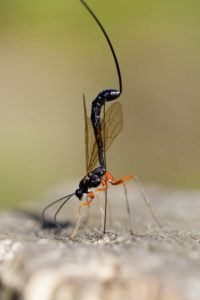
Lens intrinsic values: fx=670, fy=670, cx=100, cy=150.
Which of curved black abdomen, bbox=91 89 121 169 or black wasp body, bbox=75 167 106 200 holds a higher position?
curved black abdomen, bbox=91 89 121 169

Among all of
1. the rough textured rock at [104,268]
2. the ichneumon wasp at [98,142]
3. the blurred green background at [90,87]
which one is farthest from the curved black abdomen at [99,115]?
the blurred green background at [90,87]

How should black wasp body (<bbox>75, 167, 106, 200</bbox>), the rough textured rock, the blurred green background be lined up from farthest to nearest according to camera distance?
the blurred green background < black wasp body (<bbox>75, 167, 106, 200</bbox>) < the rough textured rock

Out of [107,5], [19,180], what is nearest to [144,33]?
[107,5]

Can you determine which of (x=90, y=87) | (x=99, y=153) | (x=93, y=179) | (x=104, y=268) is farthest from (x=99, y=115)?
(x=90, y=87)

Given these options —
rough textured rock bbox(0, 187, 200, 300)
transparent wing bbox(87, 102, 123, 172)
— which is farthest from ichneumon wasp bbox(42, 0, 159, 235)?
rough textured rock bbox(0, 187, 200, 300)

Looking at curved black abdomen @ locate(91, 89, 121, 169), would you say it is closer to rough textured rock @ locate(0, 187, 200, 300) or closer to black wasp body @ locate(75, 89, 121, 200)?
black wasp body @ locate(75, 89, 121, 200)

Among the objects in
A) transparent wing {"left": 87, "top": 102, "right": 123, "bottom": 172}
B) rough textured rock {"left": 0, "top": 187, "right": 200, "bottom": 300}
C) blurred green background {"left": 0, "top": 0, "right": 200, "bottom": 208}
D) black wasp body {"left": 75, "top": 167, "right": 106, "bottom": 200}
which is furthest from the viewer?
blurred green background {"left": 0, "top": 0, "right": 200, "bottom": 208}
